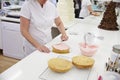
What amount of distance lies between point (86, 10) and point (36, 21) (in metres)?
1.13

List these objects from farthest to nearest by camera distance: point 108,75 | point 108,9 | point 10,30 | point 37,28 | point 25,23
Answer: point 10,30, point 108,9, point 37,28, point 25,23, point 108,75

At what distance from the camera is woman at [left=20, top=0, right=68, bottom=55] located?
151 cm

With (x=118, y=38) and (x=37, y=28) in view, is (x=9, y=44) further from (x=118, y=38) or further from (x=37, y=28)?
(x=118, y=38)

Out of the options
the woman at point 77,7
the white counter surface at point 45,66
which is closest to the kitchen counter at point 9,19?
the woman at point 77,7

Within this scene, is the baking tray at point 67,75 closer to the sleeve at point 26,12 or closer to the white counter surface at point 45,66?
the white counter surface at point 45,66

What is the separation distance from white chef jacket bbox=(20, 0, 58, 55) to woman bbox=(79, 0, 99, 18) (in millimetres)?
778

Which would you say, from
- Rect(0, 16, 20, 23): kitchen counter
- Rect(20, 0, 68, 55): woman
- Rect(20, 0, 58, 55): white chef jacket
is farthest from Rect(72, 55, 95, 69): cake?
Rect(0, 16, 20, 23): kitchen counter

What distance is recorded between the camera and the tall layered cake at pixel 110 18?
7.58 feet

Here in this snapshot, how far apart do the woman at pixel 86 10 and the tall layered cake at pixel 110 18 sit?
271 millimetres

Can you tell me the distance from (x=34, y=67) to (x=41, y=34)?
1.84ft

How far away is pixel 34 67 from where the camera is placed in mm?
1150

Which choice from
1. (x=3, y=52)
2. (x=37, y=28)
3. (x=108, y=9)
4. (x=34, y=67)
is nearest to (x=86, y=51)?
(x=34, y=67)

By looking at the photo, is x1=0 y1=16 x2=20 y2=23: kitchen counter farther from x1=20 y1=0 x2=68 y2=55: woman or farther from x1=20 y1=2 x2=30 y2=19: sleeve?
x1=20 y1=2 x2=30 y2=19: sleeve

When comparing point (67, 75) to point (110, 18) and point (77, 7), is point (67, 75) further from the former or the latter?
point (77, 7)
